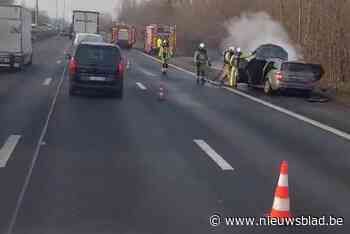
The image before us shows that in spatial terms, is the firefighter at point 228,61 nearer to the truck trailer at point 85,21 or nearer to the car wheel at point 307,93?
the car wheel at point 307,93

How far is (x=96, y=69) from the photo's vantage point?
22.0 metres

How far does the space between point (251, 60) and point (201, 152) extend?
50.5 feet

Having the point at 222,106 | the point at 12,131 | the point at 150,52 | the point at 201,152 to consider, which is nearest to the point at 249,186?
the point at 201,152

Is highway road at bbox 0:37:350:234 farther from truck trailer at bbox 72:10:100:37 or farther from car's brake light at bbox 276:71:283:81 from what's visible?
truck trailer at bbox 72:10:100:37

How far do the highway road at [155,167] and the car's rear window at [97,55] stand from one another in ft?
7.94

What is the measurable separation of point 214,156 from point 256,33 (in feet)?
119

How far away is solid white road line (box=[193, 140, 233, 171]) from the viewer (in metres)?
10.8

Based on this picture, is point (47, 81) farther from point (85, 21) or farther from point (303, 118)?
point (85, 21)

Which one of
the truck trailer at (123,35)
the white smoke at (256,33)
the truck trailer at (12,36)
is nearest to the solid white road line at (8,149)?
the truck trailer at (12,36)

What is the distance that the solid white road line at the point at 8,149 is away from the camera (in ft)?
36.1

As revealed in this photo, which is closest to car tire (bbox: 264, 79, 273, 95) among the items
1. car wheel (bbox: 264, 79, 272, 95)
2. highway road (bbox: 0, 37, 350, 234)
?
car wheel (bbox: 264, 79, 272, 95)

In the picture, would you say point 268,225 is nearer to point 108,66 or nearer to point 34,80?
point 108,66

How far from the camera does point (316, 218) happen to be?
306 inches

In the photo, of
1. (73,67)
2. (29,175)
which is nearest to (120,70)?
(73,67)
